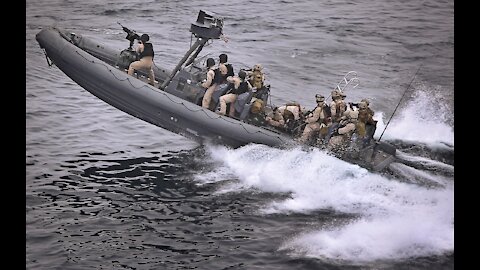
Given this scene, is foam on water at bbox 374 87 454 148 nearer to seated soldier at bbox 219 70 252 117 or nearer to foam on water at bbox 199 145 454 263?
foam on water at bbox 199 145 454 263

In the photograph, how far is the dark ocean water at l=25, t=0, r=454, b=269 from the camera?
30.2ft

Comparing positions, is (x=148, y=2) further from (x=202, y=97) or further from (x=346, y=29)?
(x=202, y=97)

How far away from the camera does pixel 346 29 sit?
81.3ft

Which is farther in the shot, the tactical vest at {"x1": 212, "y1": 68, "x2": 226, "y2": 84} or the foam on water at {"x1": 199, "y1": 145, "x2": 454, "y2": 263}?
the tactical vest at {"x1": 212, "y1": 68, "x2": 226, "y2": 84}

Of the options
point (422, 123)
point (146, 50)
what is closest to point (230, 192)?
point (146, 50)

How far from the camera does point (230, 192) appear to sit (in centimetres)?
1138

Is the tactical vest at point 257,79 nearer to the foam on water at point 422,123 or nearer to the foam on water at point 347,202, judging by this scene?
the foam on water at point 347,202

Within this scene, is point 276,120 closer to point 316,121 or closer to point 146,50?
point 316,121

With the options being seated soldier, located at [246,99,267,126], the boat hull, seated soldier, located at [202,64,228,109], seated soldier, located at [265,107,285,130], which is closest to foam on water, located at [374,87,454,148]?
the boat hull

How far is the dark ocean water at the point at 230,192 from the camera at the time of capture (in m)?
9.20

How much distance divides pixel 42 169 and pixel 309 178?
5297 mm
